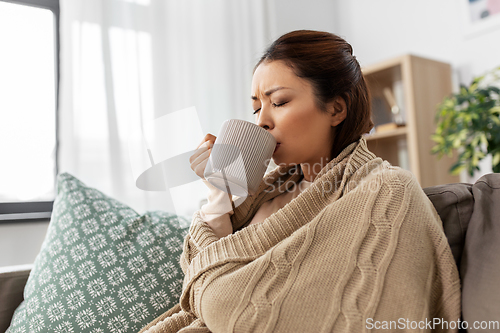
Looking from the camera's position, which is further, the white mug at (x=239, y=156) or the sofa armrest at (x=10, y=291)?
the sofa armrest at (x=10, y=291)

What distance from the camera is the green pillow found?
0.96 meters

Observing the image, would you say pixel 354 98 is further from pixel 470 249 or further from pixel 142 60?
pixel 142 60

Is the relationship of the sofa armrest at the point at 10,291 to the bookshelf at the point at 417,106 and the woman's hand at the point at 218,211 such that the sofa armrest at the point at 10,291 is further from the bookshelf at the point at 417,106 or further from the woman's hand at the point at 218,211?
the bookshelf at the point at 417,106

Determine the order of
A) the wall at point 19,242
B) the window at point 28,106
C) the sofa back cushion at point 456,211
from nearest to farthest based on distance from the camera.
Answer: the sofa back cushion at point 456,211 → the wall at point 19,242 → the window at point 28,106

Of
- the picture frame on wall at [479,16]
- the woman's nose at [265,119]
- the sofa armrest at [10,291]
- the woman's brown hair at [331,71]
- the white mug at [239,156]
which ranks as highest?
the picture frame on wall at [479,16]

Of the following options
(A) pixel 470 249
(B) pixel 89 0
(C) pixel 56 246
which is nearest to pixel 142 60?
(B) pixel 89 0

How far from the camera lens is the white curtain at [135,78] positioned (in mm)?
1979

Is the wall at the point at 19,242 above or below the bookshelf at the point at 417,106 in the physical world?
below

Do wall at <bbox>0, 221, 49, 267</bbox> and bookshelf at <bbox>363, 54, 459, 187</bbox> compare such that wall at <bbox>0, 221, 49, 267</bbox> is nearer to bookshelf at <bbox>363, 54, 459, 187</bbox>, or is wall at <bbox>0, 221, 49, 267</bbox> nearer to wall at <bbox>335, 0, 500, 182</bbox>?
bookshelf at <bbox>363, 54, 459, 187</bbox>

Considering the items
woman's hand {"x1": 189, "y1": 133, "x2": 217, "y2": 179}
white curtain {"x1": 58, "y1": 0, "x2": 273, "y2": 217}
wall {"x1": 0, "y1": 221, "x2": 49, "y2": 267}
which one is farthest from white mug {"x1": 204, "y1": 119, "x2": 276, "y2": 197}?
wall {"x1": 0, "y1": 221, "x2": 49, "y2": 267}

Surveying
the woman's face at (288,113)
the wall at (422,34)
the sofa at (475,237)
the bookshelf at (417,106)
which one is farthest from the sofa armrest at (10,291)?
the wall at (422,34)

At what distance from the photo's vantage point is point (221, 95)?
246 centimetres

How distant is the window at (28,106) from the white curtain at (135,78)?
143 millimetres

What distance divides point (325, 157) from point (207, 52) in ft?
5.29
